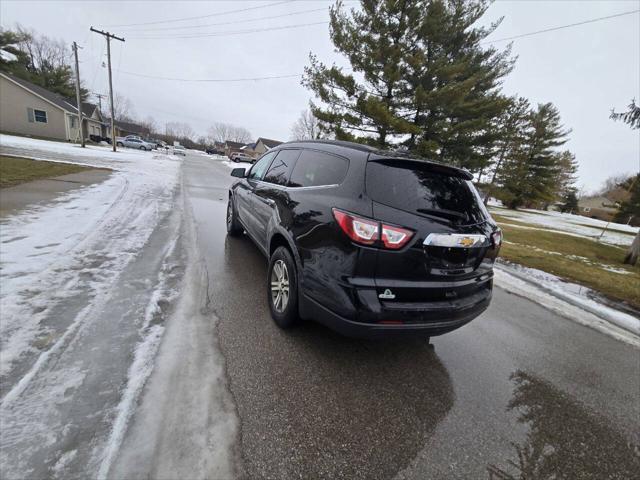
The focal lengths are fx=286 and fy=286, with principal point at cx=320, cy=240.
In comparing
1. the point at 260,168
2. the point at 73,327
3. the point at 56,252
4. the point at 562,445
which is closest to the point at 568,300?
the point at 562,445

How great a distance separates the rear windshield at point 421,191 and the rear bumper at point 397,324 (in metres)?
0.77

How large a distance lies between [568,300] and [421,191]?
15.4 feet

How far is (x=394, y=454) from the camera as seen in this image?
5.93 feet

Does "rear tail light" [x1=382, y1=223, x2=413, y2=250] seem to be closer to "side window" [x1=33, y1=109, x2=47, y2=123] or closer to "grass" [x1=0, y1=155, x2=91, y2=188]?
"grass" [x1=0, y1=155, x2=91, y2=188]

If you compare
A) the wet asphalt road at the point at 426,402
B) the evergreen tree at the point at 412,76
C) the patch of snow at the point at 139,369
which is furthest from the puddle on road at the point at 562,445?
the evergreen tree at the point at 412,76

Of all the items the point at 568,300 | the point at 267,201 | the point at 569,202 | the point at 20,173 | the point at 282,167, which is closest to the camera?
the point at 267,201

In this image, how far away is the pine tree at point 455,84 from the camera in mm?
13781

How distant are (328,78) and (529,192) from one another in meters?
31.4

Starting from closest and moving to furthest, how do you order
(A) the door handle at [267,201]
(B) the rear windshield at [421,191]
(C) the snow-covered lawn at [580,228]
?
(B) the rear windshield at [421,191] < (A) the door handle at [267,201] < (C) the snow-covered lawn at [580,228]

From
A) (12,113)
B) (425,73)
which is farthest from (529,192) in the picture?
(12,113)

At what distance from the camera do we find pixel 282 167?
3.74m

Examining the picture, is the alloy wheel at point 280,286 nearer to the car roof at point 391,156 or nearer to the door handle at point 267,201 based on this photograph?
the door handle at point 267,201

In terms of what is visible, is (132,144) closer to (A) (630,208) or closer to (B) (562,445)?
(B) (562,445)

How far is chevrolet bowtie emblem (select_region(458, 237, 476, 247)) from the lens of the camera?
2.27 metres
